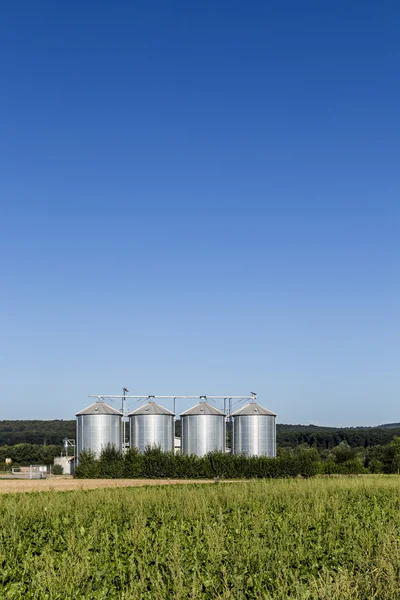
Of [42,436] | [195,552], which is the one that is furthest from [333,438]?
[195,552]

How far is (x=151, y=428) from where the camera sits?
65375 millimetres

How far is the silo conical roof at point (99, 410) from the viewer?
6425 centimetres

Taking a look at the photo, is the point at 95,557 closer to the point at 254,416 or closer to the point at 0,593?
the point at 0,593

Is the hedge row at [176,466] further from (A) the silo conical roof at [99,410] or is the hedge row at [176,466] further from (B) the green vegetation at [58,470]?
(B) the green vegetation at [58,470]

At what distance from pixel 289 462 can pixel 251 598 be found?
55.7 metres

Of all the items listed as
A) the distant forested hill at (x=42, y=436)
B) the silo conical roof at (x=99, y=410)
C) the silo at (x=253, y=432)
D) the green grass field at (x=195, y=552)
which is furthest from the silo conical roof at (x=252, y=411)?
the distant forested hill at (x=42, y=436)

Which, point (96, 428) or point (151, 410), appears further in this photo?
point (151, 410)

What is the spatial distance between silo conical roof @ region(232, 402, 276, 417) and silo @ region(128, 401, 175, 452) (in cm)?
675

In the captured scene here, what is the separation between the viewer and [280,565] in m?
9.38

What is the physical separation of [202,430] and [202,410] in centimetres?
190

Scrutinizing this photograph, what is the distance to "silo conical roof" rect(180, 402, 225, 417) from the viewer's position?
214ft

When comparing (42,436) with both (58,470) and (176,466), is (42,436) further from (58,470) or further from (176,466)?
(176,466)

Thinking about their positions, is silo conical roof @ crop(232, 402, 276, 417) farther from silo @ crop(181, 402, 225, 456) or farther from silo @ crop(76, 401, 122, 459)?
silo @ crop(76, 401, 122, 459)

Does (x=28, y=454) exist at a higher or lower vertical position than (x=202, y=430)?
lower
